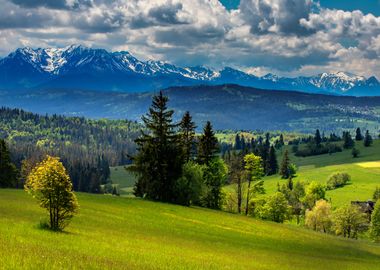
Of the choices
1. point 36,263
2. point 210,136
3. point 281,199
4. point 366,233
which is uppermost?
point 210,136

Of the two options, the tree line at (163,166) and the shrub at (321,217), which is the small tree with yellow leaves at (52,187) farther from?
the shrub at (321,217)

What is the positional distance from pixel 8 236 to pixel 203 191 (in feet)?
159

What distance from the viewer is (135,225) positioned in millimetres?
41750

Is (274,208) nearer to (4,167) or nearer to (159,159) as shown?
(159,159)

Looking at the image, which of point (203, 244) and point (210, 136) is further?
point (210, 136)

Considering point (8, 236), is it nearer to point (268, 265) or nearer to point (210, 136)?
point (268, 265)

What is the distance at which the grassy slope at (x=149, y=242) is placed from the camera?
19812 mm

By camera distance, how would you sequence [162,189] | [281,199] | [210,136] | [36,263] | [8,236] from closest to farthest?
[36,263] < [8,236] < [162,189] < [210,136] < [281,199]

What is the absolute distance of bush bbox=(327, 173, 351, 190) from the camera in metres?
182

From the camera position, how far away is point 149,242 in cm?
3325

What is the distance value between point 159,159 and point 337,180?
13198cm

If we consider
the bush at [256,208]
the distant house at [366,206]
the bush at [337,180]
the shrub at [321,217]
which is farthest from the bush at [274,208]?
the bush at [337,180]

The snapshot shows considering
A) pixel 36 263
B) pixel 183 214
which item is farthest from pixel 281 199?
pixel 36 263

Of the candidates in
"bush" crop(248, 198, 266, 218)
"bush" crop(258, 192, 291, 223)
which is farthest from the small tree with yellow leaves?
"bush" crop(258, 192, 291, 223)
